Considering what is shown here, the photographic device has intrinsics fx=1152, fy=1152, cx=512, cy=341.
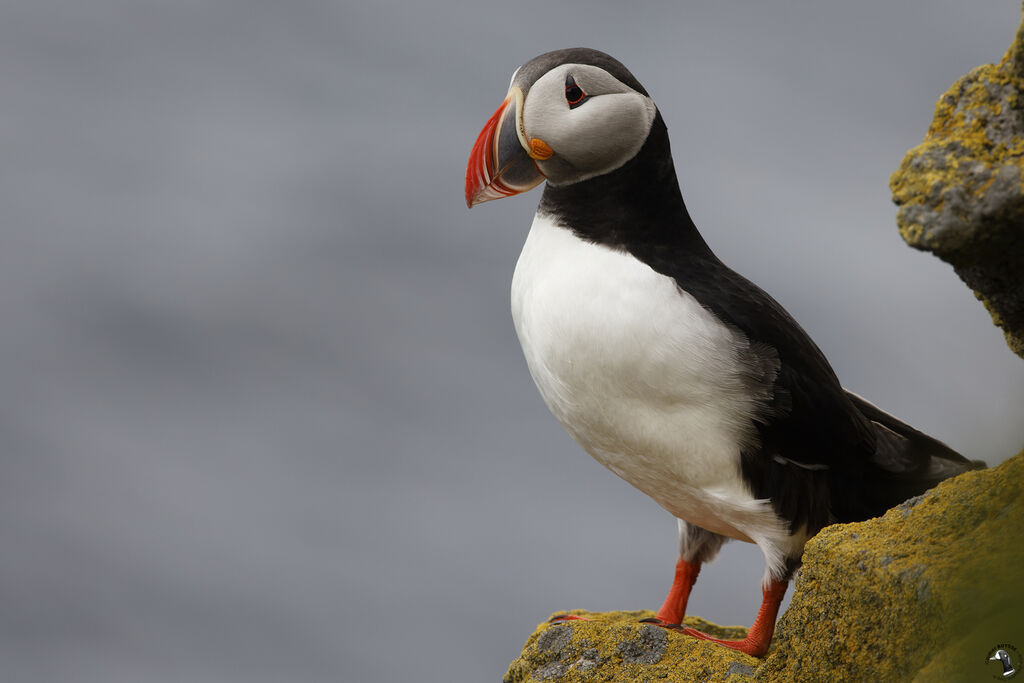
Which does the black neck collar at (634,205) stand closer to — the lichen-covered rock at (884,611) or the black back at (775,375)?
the black back at (775,375)

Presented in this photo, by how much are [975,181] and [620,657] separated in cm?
127

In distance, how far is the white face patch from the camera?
251 centimetres

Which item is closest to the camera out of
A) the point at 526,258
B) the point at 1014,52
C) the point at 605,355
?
the point at 1014,52

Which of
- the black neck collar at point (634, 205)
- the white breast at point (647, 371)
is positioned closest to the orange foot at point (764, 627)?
the white breast at point (647, 371)

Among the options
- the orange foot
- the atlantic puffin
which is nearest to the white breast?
the atlantic puffin

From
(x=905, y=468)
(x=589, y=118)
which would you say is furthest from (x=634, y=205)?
(x=905, y=468)

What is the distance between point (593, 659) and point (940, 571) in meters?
0.89

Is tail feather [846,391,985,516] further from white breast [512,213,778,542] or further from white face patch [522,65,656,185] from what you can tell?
white face patch [522,65,656,185]

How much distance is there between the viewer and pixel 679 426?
8.11 ft

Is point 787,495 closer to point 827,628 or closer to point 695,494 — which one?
point 695,494

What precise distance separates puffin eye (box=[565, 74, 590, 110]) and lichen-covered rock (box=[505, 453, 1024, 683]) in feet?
3.45

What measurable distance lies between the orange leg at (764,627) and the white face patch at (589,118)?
39.4 inches

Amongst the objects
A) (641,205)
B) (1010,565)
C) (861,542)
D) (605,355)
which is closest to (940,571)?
(861,542)

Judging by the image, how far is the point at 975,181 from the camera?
1796mm
